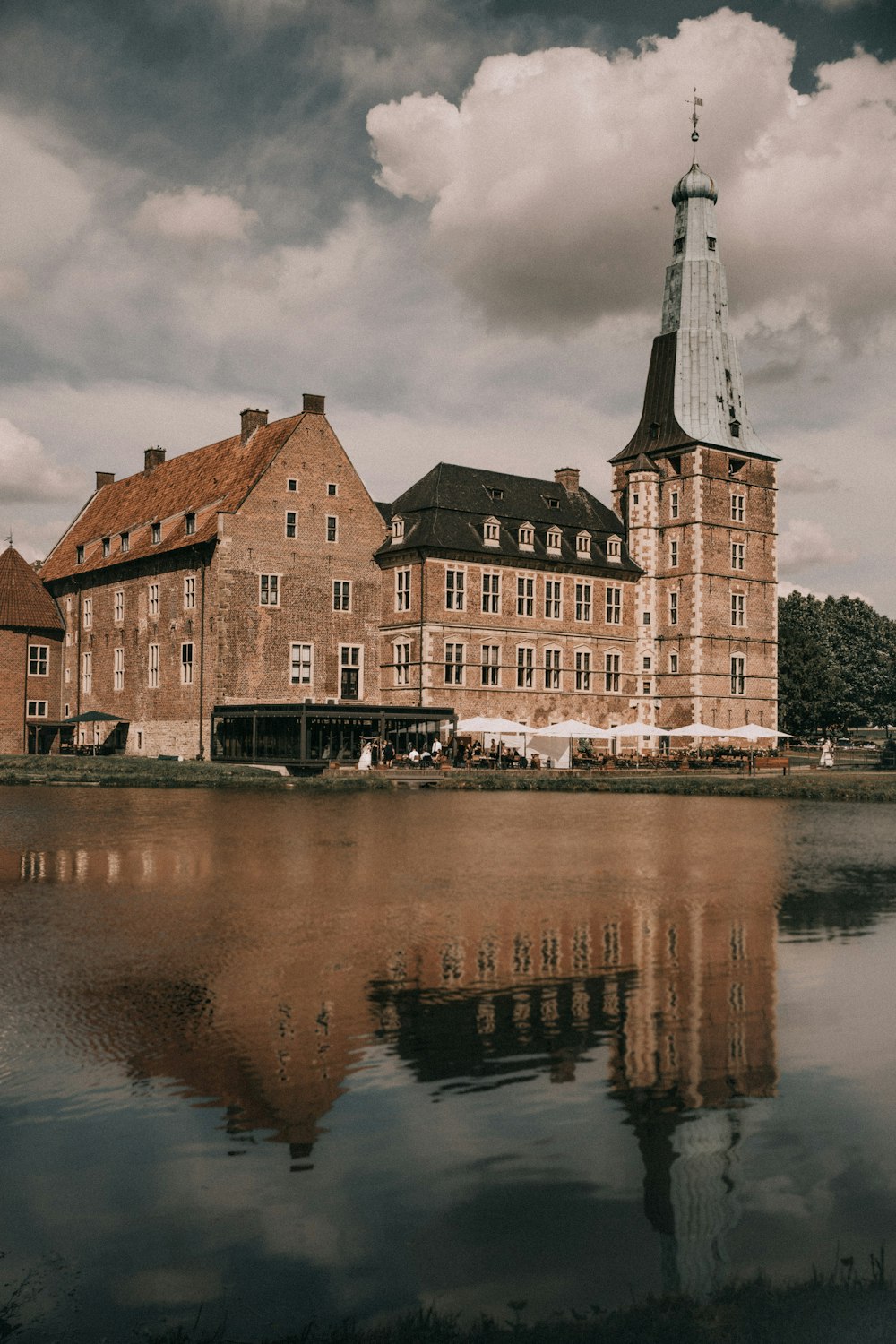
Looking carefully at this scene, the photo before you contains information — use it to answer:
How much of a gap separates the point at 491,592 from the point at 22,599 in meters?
27.7

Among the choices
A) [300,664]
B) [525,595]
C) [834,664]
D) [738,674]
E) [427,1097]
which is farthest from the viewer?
[834,664]

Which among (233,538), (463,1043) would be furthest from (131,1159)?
(233,538)

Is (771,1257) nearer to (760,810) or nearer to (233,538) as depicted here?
(760,810)

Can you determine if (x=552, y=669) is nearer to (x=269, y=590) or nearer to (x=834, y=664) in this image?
(x=269, y=590)

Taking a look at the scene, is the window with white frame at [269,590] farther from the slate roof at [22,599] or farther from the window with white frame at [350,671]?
the slate roof at [22,599]

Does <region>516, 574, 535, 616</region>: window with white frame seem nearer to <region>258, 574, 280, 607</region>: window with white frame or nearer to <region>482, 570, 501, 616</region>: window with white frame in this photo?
<region>482, 570, 501, 616</region>: window with white frame

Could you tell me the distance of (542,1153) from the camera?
671cm

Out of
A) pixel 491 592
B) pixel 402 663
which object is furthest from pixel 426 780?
pixel 491 592

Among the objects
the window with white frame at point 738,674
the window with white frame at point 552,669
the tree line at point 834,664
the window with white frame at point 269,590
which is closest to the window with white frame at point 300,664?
the window with white frame at point 269,590

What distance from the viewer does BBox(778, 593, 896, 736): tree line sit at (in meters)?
92.7

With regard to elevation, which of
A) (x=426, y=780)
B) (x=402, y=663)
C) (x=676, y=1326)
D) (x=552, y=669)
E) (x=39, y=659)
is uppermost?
(x=39, y=659)

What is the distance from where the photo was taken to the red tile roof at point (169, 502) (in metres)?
62.2

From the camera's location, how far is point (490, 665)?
6644 cm

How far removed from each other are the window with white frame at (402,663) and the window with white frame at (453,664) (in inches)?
75.8
